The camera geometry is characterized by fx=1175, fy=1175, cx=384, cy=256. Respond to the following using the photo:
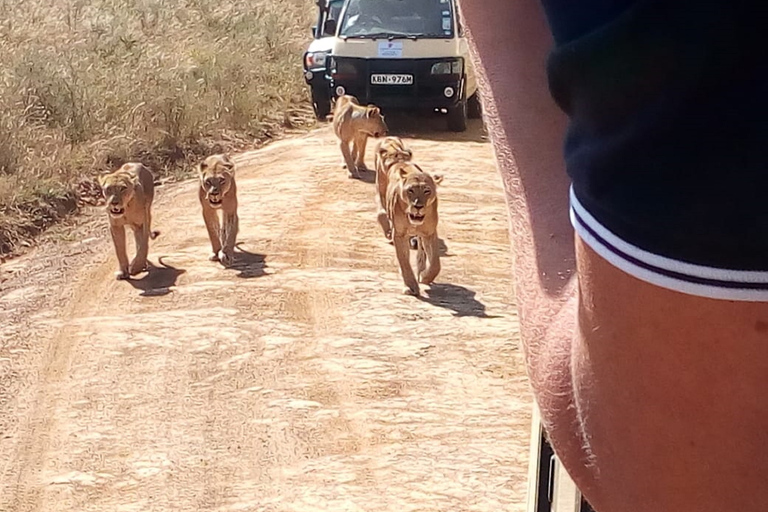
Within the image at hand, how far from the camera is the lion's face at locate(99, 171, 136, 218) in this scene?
28.6ft

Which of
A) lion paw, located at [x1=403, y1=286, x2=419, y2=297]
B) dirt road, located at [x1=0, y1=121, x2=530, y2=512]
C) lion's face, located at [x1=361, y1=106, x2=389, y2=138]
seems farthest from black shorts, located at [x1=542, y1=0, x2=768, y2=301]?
lion's face, located at [x1=361, y1=106, x2=389, y2=138]

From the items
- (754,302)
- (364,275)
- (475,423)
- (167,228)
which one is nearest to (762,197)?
(754,302)

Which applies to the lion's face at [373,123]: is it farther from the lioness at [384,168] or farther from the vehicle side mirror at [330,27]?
the vehicle side mirror at [330,27]

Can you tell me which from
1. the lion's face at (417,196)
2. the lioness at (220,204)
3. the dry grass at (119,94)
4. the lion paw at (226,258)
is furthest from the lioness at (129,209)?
the lion's face at (417,196)

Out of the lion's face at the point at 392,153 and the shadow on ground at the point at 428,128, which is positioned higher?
the lion's face at the point at 392,153

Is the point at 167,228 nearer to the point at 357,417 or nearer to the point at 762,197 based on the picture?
the point at 357,417

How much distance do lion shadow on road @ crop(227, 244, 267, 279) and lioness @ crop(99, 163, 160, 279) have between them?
714 mm

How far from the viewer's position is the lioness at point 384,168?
959cm

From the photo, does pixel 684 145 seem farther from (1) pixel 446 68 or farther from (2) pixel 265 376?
(1) pixel 446 68

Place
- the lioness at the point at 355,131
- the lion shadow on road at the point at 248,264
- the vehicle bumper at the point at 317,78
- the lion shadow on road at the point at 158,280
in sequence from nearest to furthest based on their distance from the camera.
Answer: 1. the lion shadow on road at the point at 158,280
2. the lion shadow on road at the point at 248,264
3. the lioness at the point at 355,131
4. the vehicle bumper at the point at 317,78

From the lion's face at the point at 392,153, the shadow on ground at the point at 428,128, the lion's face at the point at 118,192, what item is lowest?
the shadow on ground at the point at 428,128

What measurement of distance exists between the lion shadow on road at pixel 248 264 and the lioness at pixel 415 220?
120cm

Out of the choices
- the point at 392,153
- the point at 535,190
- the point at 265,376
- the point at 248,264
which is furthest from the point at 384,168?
the point at 535,190

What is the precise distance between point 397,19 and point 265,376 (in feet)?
32.2
